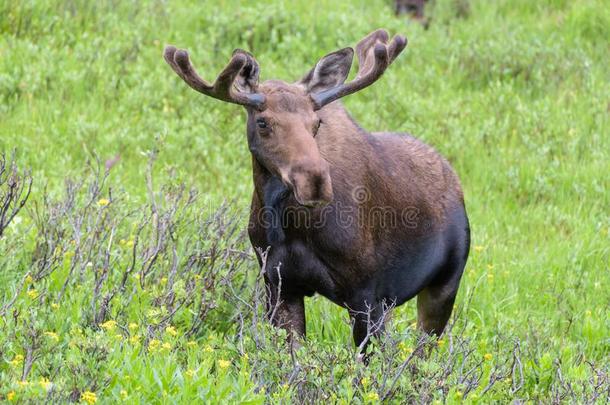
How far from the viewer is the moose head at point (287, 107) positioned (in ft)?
17.8

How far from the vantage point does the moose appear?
565cm

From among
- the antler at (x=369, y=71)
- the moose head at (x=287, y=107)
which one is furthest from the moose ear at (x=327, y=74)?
the antler at (x=369, y=71)

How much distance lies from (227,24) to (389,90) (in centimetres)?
189

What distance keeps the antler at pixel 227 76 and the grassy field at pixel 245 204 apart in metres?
0.95

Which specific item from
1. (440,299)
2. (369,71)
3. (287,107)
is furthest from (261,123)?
(440,299)

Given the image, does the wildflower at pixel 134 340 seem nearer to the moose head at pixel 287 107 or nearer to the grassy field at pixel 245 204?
the grassy field at pixel 245 204

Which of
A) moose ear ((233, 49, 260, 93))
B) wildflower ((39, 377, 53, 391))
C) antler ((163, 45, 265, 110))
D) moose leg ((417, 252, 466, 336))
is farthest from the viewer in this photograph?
moose leg ((417, 252, 466, 336))

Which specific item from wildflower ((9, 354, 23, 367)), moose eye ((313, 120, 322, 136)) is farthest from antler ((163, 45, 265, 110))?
wildflower ((9, 354, 23, 367))

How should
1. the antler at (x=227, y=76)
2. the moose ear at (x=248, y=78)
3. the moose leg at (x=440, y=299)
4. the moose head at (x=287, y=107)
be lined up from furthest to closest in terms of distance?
the moose leg at (x=440, y=299), the moose ear at (x=248, y=78), the antler at (x=227, y=76), the moose head at (x=287, y=107)

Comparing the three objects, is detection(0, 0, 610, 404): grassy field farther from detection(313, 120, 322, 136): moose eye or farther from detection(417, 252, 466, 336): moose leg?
detection(313, 120, 322, 136): moose eye

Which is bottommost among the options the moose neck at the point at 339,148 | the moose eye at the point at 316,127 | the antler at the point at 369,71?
the moose neck at the point at 339,148

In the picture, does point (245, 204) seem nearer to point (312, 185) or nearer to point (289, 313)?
point (289, 313)

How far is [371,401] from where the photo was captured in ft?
17.1

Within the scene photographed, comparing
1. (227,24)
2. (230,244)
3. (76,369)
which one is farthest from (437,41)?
(76,369)
